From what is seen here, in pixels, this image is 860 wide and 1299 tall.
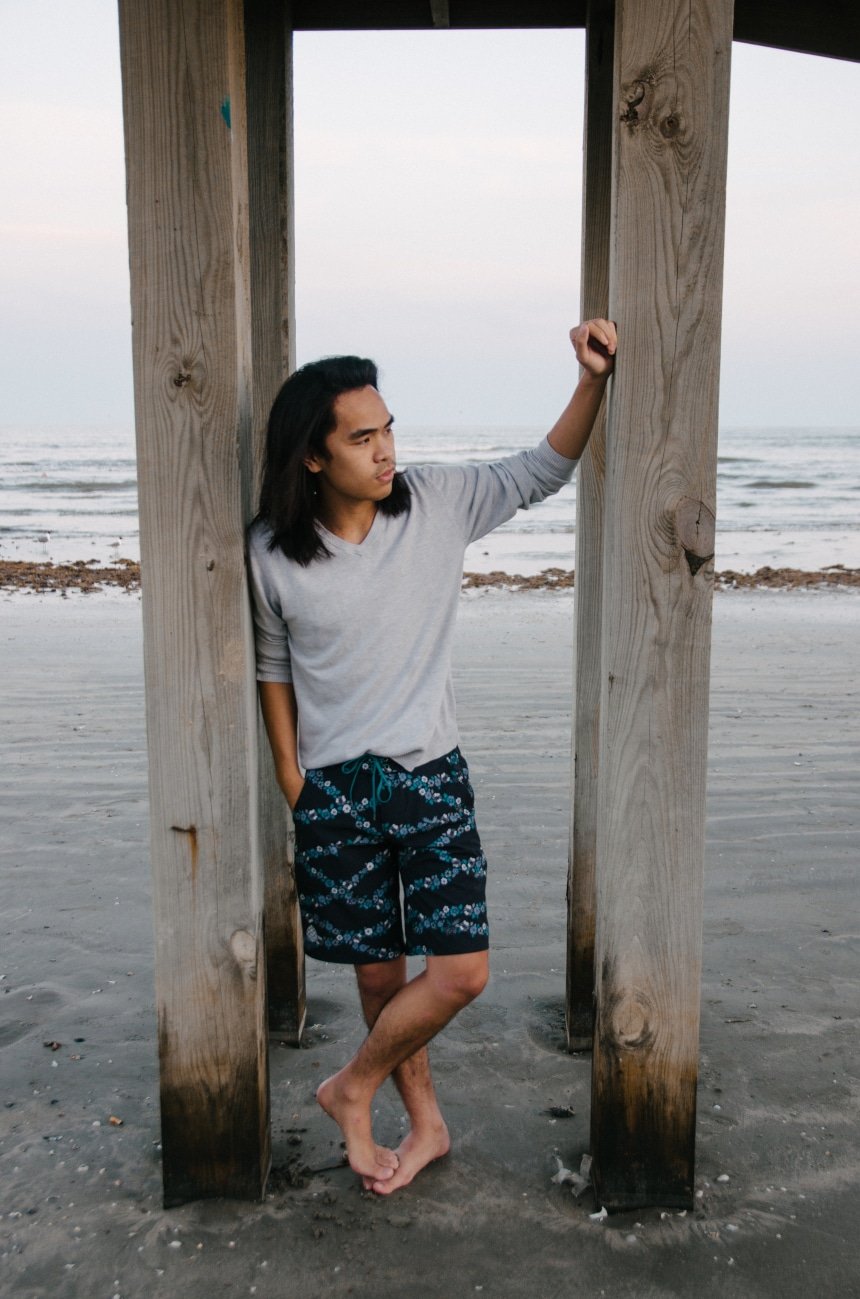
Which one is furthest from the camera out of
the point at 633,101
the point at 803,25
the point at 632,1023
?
the point at 803,25

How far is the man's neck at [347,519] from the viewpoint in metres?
2.79

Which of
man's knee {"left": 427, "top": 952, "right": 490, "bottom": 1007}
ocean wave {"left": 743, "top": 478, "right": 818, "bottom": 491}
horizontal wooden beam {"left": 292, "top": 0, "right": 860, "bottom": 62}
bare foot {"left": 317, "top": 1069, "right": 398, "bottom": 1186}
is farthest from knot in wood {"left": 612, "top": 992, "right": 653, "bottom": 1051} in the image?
ocean wave {"left": 743, "top": 478, "right": 818, "bottom": 491}

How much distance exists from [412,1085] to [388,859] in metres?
0.57

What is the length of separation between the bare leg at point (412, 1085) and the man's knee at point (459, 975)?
7.1 inches

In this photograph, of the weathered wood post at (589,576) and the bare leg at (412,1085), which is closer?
the bare leg at (412,1085)

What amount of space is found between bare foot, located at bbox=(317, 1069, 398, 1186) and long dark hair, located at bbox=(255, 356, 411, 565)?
4.16ft

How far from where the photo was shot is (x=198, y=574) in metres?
2.62

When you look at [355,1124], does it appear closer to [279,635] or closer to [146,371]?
[279,635]

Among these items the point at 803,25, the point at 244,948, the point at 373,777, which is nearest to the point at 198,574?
the point at 373,777

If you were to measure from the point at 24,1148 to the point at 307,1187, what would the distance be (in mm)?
721

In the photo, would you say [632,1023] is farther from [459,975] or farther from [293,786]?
[293,786]

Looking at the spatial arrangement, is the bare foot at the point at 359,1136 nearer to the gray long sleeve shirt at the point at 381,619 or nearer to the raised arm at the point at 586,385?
the gray long sleeve shirt at the point at 381,619

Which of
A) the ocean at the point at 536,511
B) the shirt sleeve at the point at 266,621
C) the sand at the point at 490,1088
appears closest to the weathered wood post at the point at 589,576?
the sand at the point at 490,1088

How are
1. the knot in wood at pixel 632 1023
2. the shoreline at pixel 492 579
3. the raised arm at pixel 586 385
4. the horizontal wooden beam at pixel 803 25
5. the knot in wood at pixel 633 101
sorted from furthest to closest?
the shoreline at pixel 492 579 < the horizontal wooden beam at pixel 803 25 < the knot in wood at pixel 632 1023 < the raised arm at pixel 586 385 < the knot in wood at pixel 633 101
